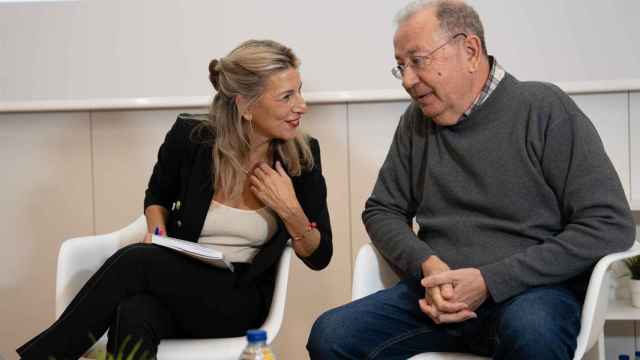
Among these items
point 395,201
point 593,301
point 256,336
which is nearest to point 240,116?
point 395,201

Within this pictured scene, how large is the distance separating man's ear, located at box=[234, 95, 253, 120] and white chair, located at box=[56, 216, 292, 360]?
16.0 inches

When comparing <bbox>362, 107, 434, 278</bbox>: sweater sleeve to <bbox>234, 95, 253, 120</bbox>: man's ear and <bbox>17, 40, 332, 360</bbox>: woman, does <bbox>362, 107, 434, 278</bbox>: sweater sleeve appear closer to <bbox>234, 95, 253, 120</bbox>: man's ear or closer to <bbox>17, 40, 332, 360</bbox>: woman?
<bbox>17, 40, 332, 360</bbox>: woman

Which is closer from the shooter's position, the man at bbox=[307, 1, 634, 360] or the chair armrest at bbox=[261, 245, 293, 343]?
the man at bbox=[307, 1, 634, 360]

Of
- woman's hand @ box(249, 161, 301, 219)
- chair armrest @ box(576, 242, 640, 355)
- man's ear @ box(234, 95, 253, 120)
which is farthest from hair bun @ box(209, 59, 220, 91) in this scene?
chair armrest @ box(576, 242, 640, 355)

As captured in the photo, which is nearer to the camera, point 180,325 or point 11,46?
point 180,325

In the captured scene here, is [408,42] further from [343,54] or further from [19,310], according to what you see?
[19,310]

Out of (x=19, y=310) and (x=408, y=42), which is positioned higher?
(x=408, y=42)

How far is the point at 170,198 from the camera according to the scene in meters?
2.62

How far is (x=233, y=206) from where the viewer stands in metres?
2.51

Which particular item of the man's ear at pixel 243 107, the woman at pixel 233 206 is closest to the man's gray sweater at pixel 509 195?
the woman at pixel 233 206

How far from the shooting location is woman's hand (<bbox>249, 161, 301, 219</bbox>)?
2.38 metres

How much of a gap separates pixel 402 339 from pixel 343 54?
1.28 meters

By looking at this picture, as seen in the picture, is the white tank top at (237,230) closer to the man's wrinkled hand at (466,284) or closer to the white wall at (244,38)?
the man's wrinkled hand at (466,284)

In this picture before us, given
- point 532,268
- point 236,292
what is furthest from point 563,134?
point 236,292
